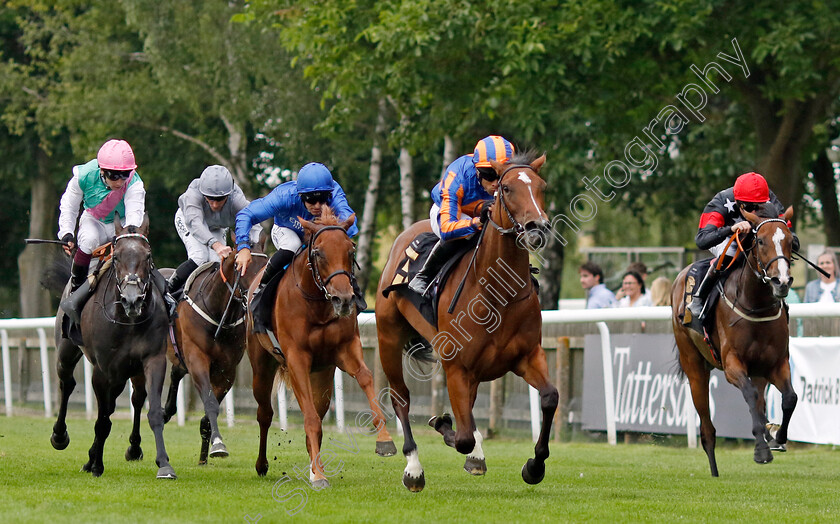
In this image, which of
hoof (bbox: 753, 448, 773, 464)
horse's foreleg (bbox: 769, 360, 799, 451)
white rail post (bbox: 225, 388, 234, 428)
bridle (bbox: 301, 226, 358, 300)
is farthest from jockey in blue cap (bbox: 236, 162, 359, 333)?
white rail post (bbox: 225, 388, 234, 428)

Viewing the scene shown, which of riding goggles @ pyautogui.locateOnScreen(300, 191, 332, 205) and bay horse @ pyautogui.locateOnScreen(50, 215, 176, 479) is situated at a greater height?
riding goggles @ pyautogui.locateOnScreen(300, 191, 332, 205)

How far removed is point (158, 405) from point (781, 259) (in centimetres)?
443

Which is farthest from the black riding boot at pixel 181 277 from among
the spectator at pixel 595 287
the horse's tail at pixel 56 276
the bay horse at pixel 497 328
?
the spectator at pixel 595 287

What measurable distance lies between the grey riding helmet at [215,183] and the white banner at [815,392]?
516 cm

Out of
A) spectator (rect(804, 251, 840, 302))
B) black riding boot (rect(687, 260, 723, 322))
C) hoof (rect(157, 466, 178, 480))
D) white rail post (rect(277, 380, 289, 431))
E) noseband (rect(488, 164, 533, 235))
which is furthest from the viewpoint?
white rail post (rect(277, 380, 289, 431))

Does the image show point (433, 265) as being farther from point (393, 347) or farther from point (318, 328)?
point (393, 347)

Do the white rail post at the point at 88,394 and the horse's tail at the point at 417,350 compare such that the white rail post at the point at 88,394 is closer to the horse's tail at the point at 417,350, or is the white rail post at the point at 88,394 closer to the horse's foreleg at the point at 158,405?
the horse's foreleg at the point at 158,405

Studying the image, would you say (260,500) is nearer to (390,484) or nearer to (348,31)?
(390,484)

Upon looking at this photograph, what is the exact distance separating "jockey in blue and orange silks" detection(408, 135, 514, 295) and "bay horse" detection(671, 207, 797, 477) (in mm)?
2043

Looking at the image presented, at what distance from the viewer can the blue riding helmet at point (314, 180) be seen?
8.37m

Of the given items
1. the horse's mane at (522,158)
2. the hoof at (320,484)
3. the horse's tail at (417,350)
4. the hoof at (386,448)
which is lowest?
the hoof at (320,484)

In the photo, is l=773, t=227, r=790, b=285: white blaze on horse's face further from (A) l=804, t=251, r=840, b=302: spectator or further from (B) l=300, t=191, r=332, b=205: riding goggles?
(A) l=804, t=251, r=840, b=302: spectator

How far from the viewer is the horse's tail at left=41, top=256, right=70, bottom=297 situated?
406 inches

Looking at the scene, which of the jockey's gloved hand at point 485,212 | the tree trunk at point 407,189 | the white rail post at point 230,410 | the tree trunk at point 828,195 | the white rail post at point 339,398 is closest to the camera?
→ the jockey's gloved hand at point 485,212
